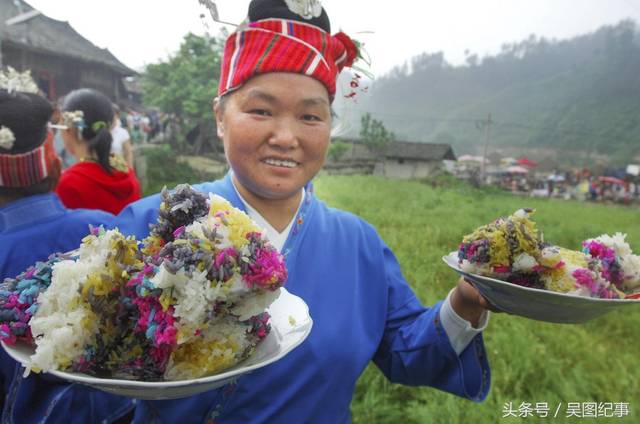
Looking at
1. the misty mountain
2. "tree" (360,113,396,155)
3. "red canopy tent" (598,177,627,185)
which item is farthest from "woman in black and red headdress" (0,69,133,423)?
"red canopy tent" (598,177,627,185)

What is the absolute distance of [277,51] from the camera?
4.96 ft

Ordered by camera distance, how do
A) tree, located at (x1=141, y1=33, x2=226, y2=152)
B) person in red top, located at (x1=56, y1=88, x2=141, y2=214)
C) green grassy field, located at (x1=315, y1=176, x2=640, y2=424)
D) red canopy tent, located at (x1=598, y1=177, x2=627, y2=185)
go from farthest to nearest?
red canopy tent, located at (x1=598, y1=177, x2=627, y2=185)
tree, located at (x1=141, y1=33, x2=226, y2=152)
green grassy field, located at (x1=315, y1=176, x2=640, y2=424)
person in red top, located at (x1=56, y1=88, x2=141, y2=214)

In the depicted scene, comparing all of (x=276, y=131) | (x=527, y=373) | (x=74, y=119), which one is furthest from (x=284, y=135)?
(x=527, y=373)

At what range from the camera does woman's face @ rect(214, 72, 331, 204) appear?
151 centimetres

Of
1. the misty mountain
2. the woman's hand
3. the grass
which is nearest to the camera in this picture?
the woman's hand

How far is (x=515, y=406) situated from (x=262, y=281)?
350 cm

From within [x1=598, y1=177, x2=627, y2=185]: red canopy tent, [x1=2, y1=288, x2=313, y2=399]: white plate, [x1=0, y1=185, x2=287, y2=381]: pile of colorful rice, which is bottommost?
[x1=598, y1=177, x2=627, y2=185]: red canopy tent

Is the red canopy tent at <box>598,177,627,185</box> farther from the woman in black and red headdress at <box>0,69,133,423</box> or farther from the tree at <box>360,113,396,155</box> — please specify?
the woman in black and red headdress at <box>0,69,133,423</box>

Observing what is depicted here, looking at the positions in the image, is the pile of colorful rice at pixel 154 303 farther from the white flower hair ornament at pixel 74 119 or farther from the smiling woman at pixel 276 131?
the white flower hair ornament at pixel 74 119

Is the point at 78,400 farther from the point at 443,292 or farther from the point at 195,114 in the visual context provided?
the point at 195,114

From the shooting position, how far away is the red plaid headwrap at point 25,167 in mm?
1829

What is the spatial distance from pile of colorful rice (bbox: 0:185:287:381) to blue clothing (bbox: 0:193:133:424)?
402 millimetres

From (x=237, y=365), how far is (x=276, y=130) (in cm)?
83

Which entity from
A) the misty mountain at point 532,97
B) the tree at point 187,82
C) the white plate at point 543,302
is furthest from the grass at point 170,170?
the misty mountain at point 532,97
